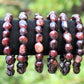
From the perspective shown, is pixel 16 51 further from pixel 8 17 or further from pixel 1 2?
pixel 1 2

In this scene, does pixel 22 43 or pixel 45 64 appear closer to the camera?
pixel 22 43

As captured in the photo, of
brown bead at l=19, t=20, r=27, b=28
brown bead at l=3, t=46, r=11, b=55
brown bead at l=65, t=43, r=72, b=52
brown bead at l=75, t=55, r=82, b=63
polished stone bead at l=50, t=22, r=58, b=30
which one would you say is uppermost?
brown bead at l=19, t=20, r=27, b=28

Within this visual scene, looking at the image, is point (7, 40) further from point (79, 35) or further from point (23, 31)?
point (79, 35)

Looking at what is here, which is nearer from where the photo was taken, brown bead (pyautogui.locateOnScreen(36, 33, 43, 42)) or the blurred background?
brown bead (pyautogui.locateOnScreen(36, 33, 43, 42))

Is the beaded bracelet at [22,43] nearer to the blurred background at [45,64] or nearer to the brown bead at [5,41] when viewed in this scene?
the brown bead at [5,41]

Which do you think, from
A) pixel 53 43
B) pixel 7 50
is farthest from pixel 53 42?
pixel 7 50

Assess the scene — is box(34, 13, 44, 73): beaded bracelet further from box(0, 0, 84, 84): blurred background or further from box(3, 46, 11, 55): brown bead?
box(0, 0, 84, 84): blurred background

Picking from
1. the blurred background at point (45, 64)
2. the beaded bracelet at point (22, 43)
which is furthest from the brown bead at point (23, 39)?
the blurred background at point (45, 64)

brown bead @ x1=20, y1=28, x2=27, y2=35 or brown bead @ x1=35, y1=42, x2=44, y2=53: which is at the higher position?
brown bead @ x1=20, y1=28, x2=27, y2=35

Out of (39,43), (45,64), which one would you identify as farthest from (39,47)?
(45,64)

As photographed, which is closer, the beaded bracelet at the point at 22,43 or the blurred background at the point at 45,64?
the beaded bracelet at the point at 22,43

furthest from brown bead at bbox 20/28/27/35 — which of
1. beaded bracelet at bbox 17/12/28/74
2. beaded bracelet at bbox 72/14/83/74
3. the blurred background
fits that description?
the blurred background
